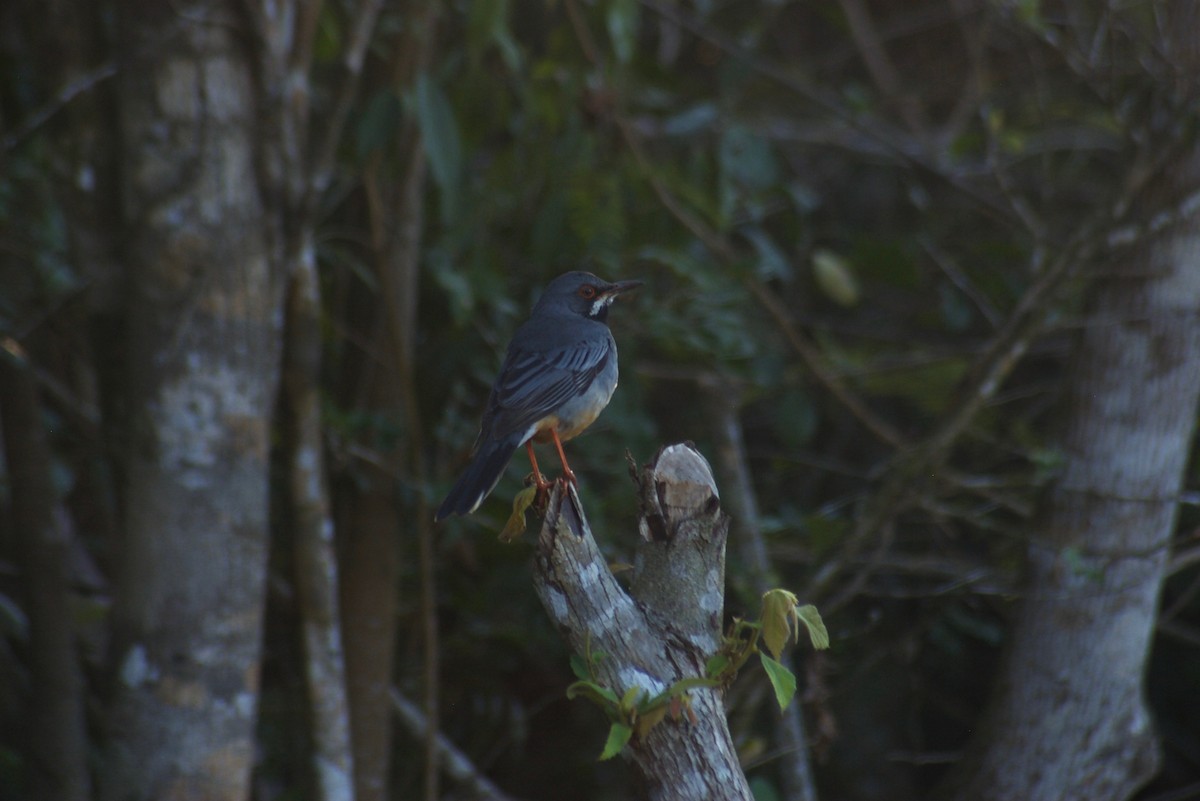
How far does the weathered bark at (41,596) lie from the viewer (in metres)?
4.71

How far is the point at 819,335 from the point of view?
682cm

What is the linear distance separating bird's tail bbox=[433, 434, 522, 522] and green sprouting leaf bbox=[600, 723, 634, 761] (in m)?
1.25

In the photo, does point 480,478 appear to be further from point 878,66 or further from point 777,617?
point 878,66

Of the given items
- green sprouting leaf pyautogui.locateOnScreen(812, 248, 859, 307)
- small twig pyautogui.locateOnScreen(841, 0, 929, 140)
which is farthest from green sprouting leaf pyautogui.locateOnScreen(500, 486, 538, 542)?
small twig pyautogui.locateOnScreen(841, 0, 929, 140)

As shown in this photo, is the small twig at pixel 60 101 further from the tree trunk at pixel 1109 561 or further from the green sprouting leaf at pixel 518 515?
the tree trunk at pixel 1109 561

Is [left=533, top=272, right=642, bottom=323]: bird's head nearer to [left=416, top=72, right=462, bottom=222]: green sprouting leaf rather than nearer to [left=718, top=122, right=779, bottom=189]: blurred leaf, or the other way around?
[left=416, top=72, right=462, bottom=222]: green sprouting leaf

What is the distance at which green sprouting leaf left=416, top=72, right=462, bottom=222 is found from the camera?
4664 millimetres

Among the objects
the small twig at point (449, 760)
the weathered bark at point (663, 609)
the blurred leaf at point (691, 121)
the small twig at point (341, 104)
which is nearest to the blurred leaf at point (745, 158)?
the blurred leaf at point (691, 121)

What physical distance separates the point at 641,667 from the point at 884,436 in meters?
3.55

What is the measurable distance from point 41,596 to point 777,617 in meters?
3.58

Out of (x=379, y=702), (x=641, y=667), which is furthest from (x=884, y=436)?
(x=641, y=667)

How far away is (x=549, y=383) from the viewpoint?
13.3ft

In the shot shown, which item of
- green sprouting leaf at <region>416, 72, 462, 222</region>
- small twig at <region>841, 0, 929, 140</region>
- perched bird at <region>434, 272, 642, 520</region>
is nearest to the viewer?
perched bird at <region>434, 272, 642, 520</region>

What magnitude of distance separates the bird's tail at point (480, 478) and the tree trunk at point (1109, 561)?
2.51m
